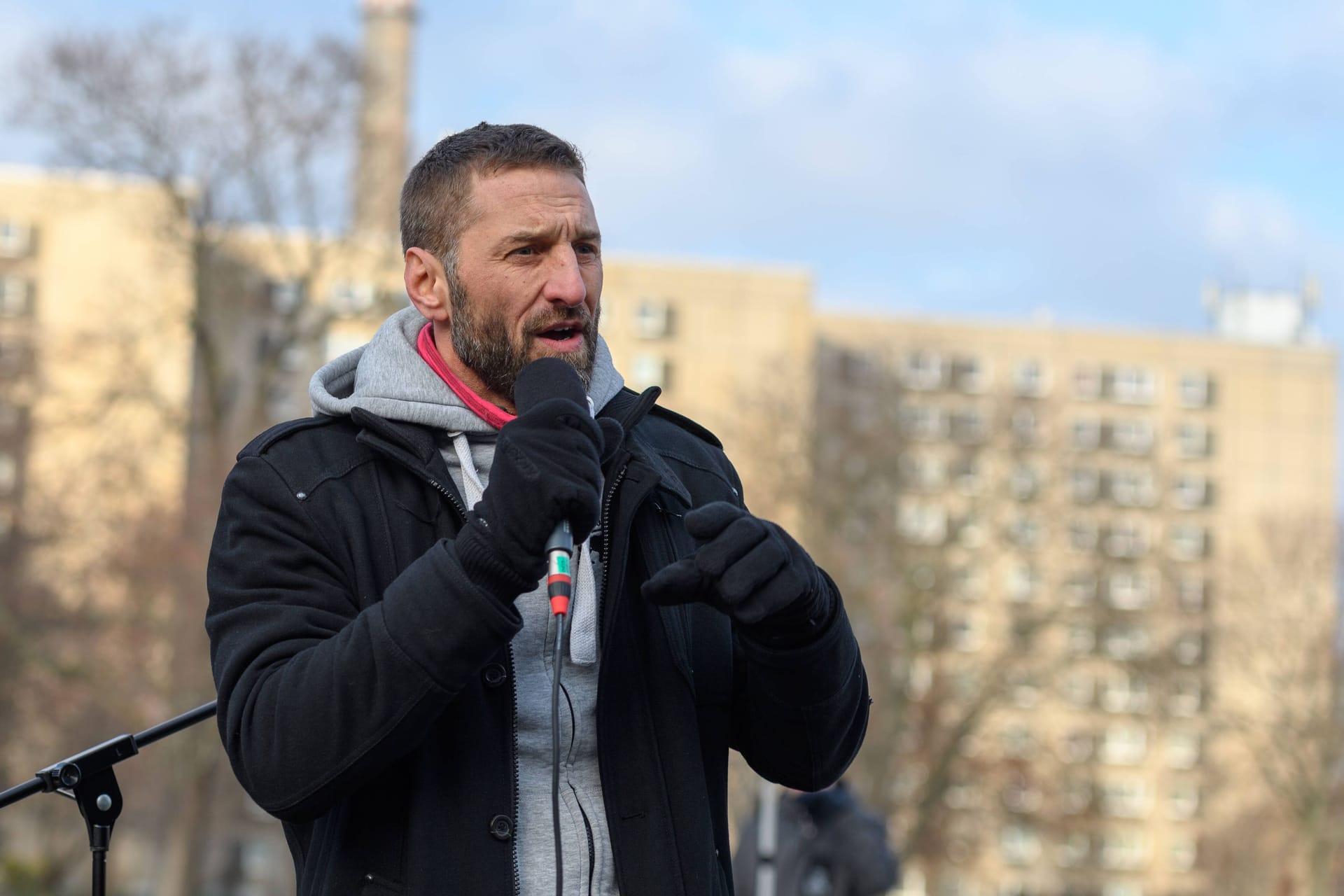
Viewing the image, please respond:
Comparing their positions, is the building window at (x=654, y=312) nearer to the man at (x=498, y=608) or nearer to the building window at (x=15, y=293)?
the building window at (x=15, y=293)

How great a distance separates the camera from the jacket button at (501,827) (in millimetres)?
2939

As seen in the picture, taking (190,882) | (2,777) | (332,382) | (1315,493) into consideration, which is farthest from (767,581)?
(1315,493)

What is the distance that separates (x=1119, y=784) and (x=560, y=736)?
78097mm

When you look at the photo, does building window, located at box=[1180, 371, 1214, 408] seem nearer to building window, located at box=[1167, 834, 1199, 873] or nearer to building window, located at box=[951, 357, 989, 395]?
building window, located at box=[951, 357, 989, 395]

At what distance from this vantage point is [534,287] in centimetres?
328

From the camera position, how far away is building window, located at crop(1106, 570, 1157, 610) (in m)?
41.8

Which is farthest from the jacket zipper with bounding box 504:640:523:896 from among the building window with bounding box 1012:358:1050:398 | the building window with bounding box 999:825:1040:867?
the building window with bounding box 1012:358:1050:398

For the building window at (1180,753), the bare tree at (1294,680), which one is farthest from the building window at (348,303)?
the building window at (1180,753)

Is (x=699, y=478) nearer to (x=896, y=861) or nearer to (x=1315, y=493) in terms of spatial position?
(x=896, y=861)

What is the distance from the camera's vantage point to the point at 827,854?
10.7m

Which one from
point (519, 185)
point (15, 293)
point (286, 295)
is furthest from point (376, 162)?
point (15, 293)

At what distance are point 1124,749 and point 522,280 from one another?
79172 millimetres

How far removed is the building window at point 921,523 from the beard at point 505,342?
122 ft

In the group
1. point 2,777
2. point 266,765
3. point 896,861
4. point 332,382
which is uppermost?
point 332,382
